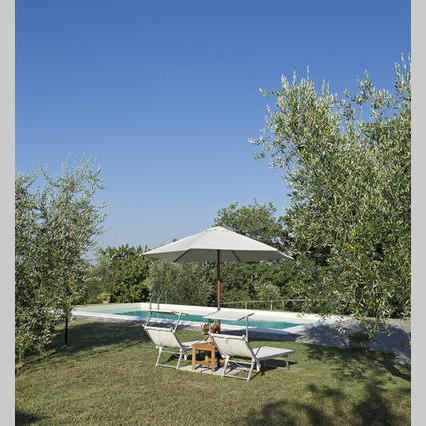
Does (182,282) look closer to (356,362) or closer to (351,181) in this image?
(356,362)

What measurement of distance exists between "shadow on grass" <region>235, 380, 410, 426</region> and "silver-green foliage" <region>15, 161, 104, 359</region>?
15.7 ft

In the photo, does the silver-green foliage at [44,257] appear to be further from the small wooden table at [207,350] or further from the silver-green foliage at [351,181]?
the silver-green foliage at [351,181]

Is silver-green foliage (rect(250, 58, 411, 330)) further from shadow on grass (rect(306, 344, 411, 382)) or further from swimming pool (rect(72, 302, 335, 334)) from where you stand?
swimming pool (rect(72, 302, 335, 334))

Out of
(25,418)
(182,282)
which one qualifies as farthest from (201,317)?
(25,418)

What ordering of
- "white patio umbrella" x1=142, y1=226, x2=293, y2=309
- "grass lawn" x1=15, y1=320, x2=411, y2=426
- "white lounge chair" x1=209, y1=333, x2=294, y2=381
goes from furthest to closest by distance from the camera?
"white patio umbrella" x1=142, y1=226, x2=293, y2=309 → "white lounge chair" x1=209, y1=333, x2=294, y2=381 → "grass lawn" x1=15, y1=320, x2=411, y2=426

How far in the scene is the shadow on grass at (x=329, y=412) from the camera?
587 cm

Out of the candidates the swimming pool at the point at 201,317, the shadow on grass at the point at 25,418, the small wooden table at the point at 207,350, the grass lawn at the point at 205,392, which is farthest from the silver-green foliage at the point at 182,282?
the shadow on grass at the point at 25,418

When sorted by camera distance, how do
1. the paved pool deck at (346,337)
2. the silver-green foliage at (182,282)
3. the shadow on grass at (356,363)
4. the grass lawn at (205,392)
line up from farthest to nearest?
the silver-green foliage at (182,282) → the paved pool deck at (346,337) → the shadow on grass at (356,363) → the grass lawn at (205,392)

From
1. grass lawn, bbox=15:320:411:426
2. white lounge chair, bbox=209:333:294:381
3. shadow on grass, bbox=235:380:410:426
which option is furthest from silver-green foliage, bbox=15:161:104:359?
shadow on grass, bbox=235:380:410:426

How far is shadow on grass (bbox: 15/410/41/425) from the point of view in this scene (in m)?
5.82

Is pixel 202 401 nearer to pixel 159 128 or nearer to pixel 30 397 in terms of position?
pixel 30 397

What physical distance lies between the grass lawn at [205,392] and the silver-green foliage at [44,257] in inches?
40.9

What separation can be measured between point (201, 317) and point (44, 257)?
35.2 ft

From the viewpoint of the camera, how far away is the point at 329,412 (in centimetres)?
622
